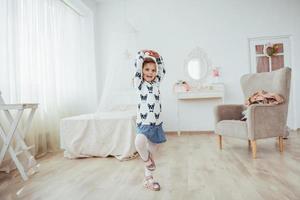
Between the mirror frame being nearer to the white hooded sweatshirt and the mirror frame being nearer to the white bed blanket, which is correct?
the white bed blanket

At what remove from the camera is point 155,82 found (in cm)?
192

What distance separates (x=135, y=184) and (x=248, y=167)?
1094 mm

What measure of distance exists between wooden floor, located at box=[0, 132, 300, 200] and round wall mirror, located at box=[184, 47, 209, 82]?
2185 mm

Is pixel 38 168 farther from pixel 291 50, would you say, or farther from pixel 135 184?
pixel 291 50

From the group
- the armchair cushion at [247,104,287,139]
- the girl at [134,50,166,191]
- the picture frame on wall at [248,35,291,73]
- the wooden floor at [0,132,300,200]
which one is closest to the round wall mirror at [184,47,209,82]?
the picture frame on wall at [248,35,291,73]

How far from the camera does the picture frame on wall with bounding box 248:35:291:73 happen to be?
492 cm

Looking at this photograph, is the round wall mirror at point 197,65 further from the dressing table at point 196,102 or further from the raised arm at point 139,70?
the raised arm at point 139,70

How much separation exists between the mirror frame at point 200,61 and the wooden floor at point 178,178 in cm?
215

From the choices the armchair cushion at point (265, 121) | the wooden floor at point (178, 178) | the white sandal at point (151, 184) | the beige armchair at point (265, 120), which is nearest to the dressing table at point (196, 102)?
the beige armchair at point (265, 120)

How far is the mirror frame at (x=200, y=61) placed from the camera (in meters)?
5.02

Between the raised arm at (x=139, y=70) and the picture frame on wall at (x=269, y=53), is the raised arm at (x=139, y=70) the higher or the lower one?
the lower one

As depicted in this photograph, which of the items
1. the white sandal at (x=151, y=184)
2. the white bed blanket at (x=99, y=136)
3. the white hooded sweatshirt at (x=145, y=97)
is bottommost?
the white sandal at (x=151, y=184)

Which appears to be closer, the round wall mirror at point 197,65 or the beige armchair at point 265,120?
the beige armchair at point 265,120

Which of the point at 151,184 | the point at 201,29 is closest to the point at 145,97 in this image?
the point at 151,184
